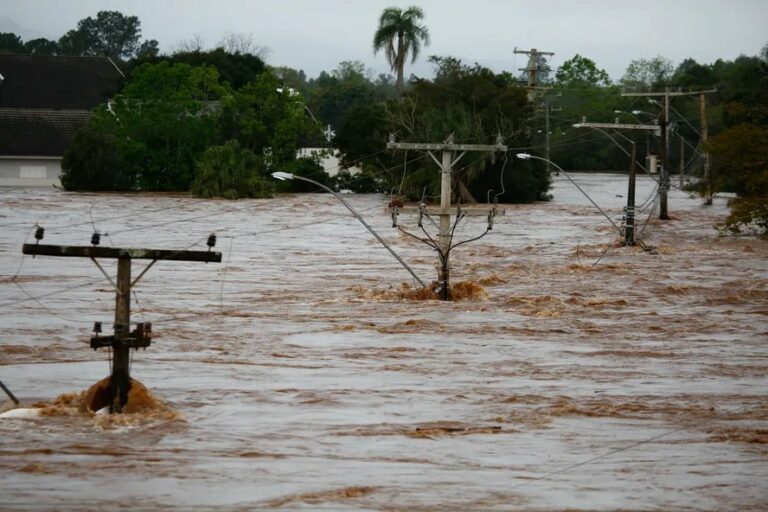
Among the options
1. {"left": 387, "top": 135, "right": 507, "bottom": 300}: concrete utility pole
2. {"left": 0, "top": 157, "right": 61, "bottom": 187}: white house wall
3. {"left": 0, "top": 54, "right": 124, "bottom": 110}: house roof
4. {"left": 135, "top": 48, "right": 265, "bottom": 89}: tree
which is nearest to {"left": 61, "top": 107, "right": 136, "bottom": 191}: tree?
{"left": 0, "top": 157, "right": 61, "bottom": 187}: white house wall

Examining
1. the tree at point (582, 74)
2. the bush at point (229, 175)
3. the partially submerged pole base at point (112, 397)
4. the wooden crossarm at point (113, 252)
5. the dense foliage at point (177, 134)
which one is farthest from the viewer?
the tree at point (582, 74)

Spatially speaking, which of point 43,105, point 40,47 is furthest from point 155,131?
point 40,47

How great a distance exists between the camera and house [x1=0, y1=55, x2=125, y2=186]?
9462 centimetres

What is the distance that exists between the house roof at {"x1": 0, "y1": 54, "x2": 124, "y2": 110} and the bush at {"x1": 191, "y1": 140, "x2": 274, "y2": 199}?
61.4 feet

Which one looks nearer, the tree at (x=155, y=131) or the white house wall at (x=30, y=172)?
the tree at (x=155, y=131)

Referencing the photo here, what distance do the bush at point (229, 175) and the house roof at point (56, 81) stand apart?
18.7 meters

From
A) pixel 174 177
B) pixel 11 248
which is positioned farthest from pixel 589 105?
pixel 11 248

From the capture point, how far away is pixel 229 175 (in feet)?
286

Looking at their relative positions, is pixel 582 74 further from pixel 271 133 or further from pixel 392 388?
pixel 392 388

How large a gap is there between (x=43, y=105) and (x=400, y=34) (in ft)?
121

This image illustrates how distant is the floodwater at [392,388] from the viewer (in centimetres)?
1611

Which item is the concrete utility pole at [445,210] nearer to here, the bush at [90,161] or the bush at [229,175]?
the bush at [229,175]

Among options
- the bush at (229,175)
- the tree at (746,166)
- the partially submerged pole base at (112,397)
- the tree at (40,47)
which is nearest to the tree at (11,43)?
the tree at (40,47)

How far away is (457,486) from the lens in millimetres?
16078
